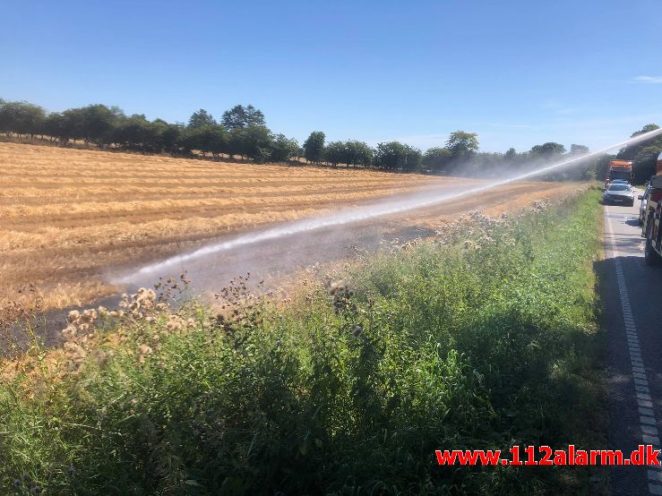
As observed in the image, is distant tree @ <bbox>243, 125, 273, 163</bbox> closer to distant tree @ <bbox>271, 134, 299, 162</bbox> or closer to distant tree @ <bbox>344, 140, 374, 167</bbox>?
distant tree @ <bbox>271, 134, 299, 162</bbox>

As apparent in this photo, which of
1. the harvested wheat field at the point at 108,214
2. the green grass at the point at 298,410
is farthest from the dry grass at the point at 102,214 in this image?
the green grass at the point at 298,410

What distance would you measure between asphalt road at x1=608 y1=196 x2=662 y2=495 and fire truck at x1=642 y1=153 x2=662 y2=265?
1.00 ft

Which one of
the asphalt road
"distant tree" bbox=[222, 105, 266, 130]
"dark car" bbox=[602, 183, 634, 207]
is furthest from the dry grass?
"distant tree" bbox=[222, 105, 266, 130]

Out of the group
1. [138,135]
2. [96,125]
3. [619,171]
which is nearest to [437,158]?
[619,171]

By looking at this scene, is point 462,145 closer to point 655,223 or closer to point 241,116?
point 655,223

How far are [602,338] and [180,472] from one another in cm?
586

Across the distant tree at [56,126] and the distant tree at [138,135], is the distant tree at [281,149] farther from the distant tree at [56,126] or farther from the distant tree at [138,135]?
the distant tree at [56,126]

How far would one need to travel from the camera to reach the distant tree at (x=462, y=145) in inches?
1318

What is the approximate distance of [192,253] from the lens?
12.4 metres

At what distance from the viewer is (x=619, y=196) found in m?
30.8

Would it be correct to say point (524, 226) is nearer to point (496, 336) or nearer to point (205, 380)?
point (496, 336)

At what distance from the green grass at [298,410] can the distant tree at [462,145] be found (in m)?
30.6

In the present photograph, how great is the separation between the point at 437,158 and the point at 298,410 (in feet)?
143

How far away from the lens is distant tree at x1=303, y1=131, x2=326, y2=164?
78.3 m
